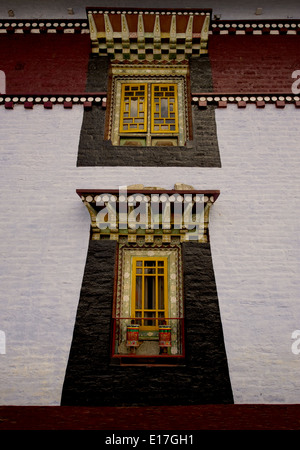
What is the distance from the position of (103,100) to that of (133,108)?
0.59 m

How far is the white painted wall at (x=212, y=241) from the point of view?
15.6 feet

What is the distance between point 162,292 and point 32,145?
10.5ft

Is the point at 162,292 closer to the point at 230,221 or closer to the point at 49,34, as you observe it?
the point at 230,221

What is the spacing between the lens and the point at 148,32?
7.16 m

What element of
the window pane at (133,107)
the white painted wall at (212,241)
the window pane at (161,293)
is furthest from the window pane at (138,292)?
the window pane at (133,107)

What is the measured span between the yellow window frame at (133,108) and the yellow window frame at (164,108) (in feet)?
0.50

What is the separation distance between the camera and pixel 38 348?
484 centimetres

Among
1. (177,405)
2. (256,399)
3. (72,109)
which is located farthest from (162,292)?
(72,109)

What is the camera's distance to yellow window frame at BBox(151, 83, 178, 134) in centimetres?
660

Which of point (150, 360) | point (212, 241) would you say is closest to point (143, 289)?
point (150, 360)

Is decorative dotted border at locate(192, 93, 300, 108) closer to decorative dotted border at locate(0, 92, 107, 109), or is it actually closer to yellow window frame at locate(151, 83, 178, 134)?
yellow window frame at locate(151, 83, 178, 134)

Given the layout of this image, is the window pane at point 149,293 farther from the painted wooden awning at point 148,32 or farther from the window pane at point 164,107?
the painted wooden awning at point 148,32

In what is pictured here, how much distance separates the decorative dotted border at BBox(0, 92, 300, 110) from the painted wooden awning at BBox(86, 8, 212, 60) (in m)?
1.24

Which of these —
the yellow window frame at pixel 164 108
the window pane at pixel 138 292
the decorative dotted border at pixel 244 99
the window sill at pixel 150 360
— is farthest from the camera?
the yellow window frame at pixel 164 108
